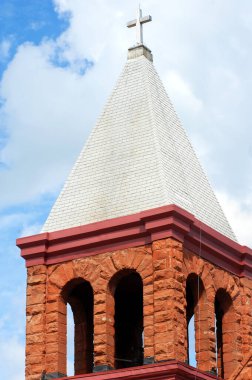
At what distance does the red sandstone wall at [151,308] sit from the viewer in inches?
1034

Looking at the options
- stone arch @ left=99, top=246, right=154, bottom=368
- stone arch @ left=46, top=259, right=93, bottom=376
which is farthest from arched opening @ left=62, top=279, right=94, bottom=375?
stone arch @ left=99, top=246, right=154, bottom=368

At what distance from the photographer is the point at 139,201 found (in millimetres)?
27578

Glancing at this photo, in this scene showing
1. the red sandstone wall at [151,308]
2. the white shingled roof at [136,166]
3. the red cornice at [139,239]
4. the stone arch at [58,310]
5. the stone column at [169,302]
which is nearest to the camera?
the stone column at [169,302]

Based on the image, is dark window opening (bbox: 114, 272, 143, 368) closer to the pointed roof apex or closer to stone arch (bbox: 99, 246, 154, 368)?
stone arch (bbox: 99, 246, 154, 368)

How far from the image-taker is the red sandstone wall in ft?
86.2

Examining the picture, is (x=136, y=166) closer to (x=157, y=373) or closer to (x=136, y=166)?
(x=136, y=166)

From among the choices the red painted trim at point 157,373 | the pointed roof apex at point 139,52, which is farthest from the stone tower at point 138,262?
the pointed roof apex at point 139,52

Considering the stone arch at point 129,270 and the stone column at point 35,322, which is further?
the stone column at point 35,322

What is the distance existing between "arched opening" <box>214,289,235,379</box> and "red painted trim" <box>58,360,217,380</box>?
76.6 inches

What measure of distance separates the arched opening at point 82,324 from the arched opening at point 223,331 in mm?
2564

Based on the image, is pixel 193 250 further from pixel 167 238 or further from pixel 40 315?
pixel 40 315

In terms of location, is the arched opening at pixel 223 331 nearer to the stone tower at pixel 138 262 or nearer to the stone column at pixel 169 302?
the stone tower at pixel 138 262

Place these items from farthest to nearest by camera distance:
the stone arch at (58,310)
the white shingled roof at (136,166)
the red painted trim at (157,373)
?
the white shingled roof at (136,166)
the stone arch at (58,310)
the red painted trim at (157,373)

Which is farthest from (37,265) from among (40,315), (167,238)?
(167,238)
